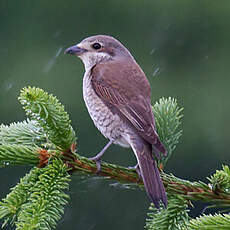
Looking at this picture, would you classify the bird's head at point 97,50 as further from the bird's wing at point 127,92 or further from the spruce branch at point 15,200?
the spruce branch at point 15,200

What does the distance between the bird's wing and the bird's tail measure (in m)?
0.09

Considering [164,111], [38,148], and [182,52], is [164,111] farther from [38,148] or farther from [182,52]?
[182,52]

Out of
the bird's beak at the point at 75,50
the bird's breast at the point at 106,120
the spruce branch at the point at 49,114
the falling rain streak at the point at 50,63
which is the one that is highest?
the falling rain streak at the point at 50,63

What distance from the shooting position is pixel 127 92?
322cm

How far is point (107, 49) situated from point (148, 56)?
3.37 m

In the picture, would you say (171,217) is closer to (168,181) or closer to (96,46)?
(168,181)

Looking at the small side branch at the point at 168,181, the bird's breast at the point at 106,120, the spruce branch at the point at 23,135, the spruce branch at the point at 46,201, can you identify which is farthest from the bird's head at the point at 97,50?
the spruce branch at the point at 46,201

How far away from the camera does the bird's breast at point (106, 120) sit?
3.20m

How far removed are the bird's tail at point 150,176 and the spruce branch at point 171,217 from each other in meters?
0.04

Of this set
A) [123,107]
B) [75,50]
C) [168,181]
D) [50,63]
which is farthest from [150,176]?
[50,63]

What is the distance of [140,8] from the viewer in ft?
24.8

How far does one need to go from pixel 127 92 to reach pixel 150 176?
821 millimetres

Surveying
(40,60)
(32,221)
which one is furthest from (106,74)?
(40,60)

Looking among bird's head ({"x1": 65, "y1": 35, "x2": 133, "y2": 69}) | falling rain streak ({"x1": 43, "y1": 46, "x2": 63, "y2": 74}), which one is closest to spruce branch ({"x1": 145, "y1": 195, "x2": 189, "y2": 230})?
bird's head ({"x1": 65, "y1": 35, "x2": 133, "y2": 69})
